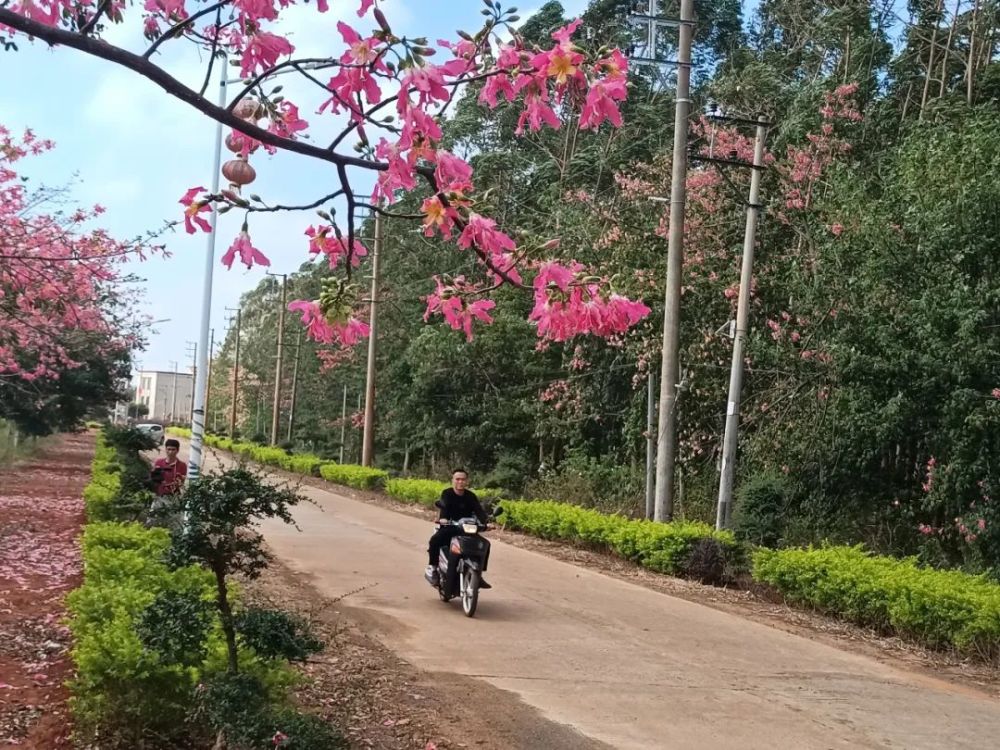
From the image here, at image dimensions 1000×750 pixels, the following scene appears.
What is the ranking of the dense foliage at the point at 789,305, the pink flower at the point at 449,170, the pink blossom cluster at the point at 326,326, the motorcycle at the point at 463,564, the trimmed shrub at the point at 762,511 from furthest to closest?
the trimmed shrub at the point at 762,511 < the dense foliage at the point at 789,305 < the motorcycle at the point at 463,564 < the pink blossom cluster at the point at 326,326 < the pink flower at the point at 449,170

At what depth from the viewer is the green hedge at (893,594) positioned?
27.0 feet

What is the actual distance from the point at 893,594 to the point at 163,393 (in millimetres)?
137333

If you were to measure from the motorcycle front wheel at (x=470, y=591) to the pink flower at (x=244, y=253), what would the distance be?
19.6ft

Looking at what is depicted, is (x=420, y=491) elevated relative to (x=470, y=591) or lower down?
lower down

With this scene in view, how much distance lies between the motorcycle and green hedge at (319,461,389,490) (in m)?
16.8

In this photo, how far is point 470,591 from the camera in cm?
880

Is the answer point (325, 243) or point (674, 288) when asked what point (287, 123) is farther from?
point (674, 288)

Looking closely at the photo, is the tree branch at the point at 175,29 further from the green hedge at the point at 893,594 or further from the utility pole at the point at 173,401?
the utility pole at the point at 173,401

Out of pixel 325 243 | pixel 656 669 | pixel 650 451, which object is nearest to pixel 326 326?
pixel 325 243

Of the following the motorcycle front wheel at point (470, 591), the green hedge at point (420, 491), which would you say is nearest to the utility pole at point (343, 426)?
the green hedge at point (420, 491)

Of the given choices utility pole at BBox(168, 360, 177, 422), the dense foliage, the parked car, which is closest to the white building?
utility pole at BBox(168, 360, 177, 422)

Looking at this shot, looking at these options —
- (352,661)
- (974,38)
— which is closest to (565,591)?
(352,661)

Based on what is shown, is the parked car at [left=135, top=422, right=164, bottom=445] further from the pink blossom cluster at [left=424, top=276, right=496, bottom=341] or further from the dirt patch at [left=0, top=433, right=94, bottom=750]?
the pink blossom cluster at [left=424, top=276, right=496, bottom=341]

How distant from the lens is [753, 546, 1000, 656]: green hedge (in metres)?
8.24
